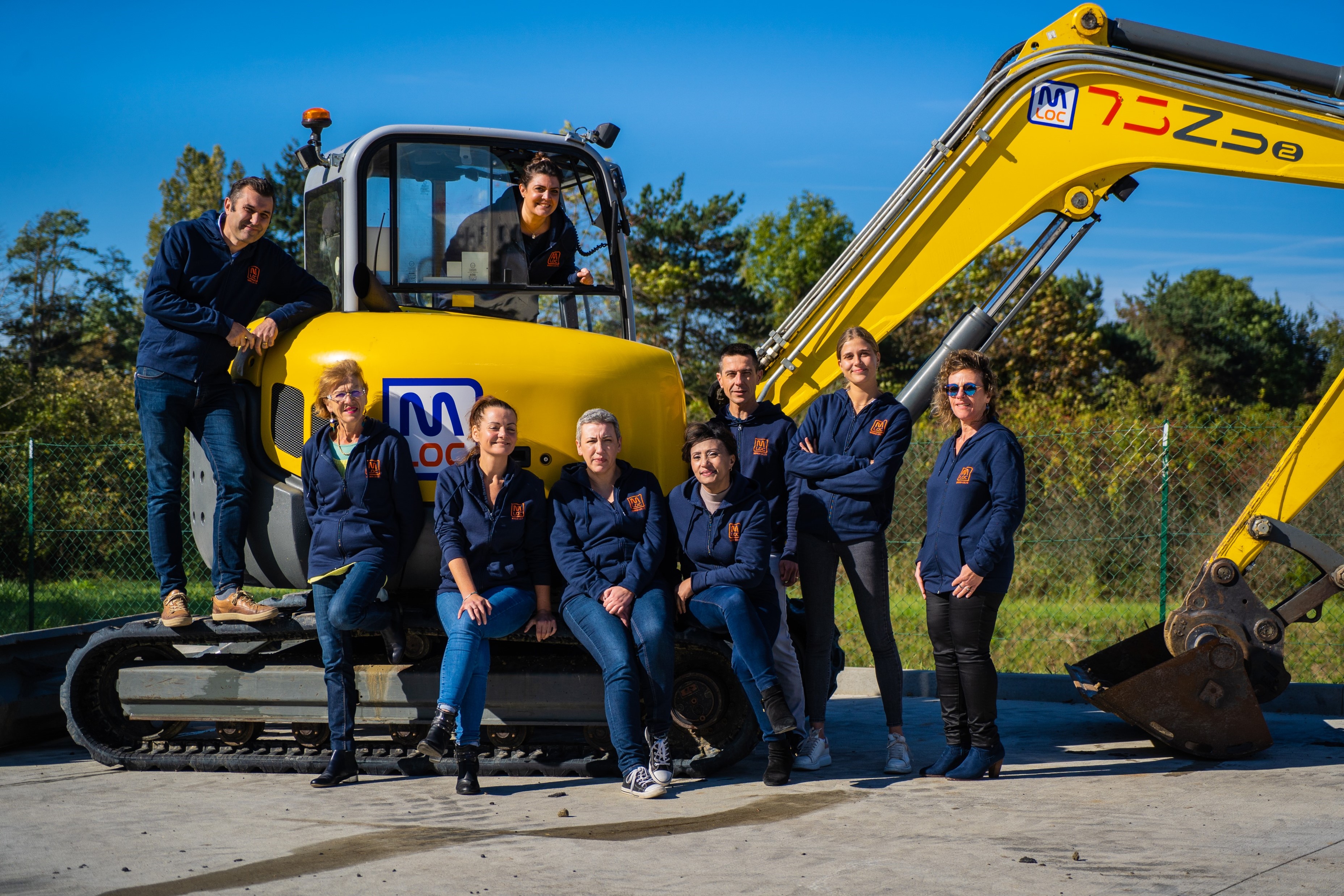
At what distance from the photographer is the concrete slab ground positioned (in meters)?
3.81

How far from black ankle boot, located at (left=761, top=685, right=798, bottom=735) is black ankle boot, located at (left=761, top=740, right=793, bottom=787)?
4.6 inches

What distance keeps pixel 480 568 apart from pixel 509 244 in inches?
65.5

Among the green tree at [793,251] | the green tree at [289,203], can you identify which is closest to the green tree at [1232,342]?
the green tree at [793,251]

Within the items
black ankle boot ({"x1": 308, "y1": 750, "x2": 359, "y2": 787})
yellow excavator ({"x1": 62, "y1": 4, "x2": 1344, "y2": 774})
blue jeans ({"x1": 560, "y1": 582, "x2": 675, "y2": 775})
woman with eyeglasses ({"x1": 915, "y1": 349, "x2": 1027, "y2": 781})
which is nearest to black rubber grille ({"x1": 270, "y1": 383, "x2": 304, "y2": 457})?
yellow excavator ({"x1": 62, "y1": 4, "x2": 1344, "y2": 774})

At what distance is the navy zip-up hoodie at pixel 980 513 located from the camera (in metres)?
5.19

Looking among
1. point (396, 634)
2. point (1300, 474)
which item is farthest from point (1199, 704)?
point (396, 634)

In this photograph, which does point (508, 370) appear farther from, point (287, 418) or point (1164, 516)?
point (1164, 516)

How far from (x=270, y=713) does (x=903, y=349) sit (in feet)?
81.9

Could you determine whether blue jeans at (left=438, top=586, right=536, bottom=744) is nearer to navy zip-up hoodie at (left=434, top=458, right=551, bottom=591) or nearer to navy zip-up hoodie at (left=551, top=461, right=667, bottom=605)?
navy zip-up hoodie at (left=434, top=458, right=551, bottom=591)

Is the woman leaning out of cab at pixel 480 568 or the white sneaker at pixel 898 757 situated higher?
the woman leaning out of cab at pixel 480 568

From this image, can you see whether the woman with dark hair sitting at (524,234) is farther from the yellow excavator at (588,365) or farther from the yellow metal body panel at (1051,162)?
the yellow metal body panel at (1051,162)

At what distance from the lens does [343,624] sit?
5141mm

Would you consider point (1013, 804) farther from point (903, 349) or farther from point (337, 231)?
point (903, 349)

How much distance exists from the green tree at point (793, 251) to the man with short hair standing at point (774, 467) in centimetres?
2969
